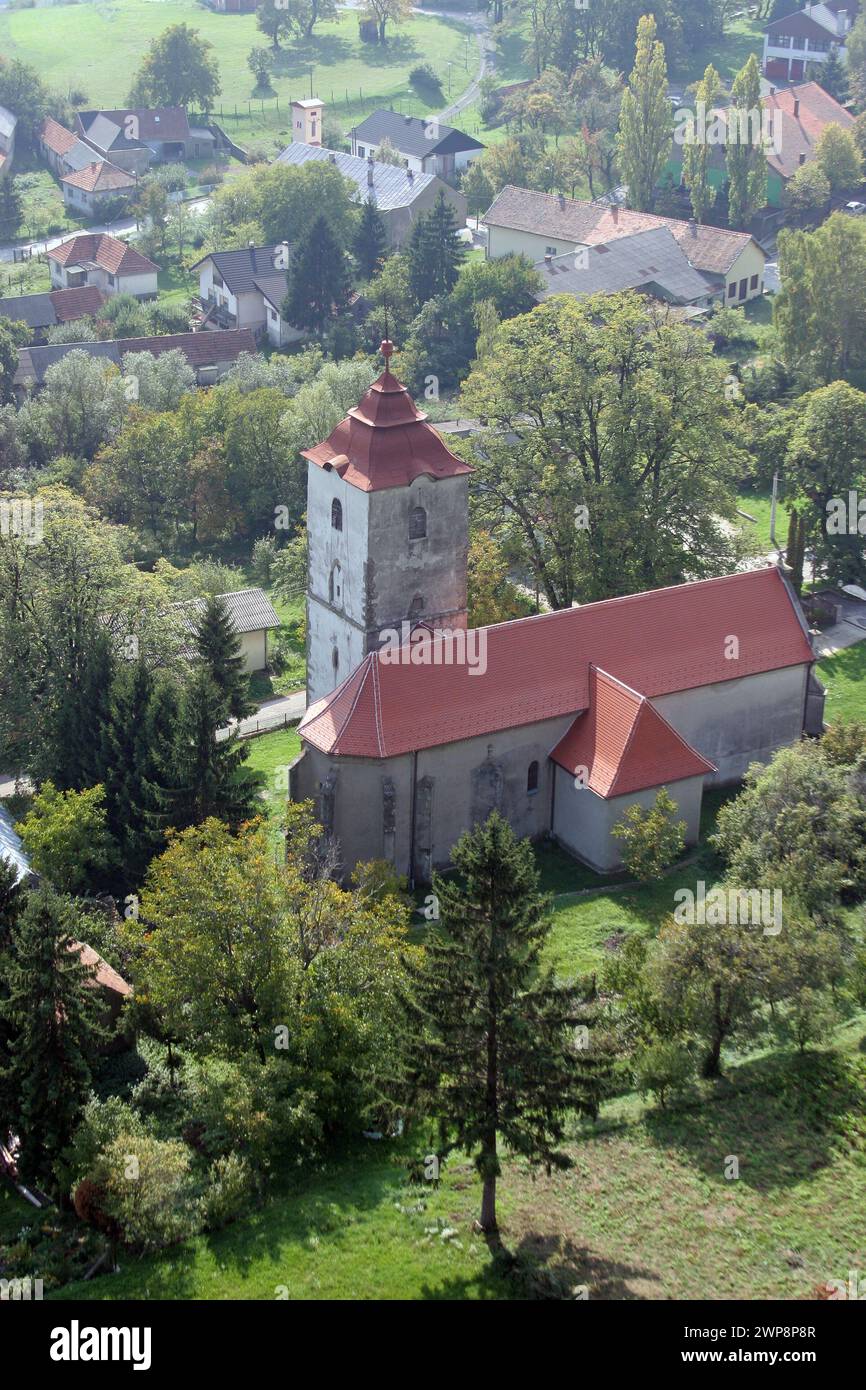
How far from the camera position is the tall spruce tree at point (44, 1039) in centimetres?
3753

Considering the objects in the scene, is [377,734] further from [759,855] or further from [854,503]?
[854,503]

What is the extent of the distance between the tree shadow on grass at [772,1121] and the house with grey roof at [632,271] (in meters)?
65.6

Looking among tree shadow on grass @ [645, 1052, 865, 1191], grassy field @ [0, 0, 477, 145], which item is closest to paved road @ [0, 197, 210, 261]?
grassy field @ [0, 0, 477, 145]

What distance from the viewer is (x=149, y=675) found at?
54062 mm

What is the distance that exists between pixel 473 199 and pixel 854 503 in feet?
210

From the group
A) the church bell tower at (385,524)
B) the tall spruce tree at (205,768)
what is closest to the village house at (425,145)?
the church bell tower at (385,524)

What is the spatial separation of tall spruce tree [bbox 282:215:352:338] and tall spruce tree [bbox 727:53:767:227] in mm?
26674

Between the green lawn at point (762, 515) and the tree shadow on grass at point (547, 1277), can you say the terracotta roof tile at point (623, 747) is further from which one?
the green lawn at point (762, 515)

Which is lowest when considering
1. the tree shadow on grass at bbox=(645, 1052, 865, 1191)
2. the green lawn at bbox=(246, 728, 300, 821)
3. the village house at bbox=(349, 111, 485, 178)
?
the green lawn at bbox=(246, 728, 300, 821)

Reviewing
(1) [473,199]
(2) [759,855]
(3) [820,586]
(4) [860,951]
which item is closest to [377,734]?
(2) [759,855]

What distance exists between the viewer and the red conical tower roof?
49.5 metres

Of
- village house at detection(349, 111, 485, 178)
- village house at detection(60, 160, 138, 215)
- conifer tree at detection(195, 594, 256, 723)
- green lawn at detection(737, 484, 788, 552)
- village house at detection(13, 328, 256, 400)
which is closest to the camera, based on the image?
conifer tree at detection(195, 594, 256, 723)

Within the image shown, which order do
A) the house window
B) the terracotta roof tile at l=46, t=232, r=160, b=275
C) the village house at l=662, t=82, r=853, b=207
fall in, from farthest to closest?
the terracotta roof tile at l=46, t=232, r=160, b=275
the village house at l=662, t=82, r=853, b=207
the house window

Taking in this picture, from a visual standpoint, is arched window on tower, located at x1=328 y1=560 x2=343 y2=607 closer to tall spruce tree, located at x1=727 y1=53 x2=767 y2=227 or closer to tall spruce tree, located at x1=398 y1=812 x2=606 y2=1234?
tall spruce tree, located at x1=398 y1=812 x2=606 y2=1234
